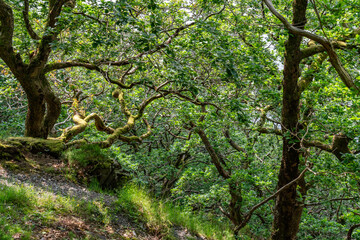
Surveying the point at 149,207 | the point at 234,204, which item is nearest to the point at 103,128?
the point at 149,207

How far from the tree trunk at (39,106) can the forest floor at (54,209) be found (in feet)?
3.16

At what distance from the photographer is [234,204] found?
37.5ft

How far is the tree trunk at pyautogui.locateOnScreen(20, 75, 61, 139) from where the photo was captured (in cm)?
679

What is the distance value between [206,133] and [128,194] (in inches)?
209

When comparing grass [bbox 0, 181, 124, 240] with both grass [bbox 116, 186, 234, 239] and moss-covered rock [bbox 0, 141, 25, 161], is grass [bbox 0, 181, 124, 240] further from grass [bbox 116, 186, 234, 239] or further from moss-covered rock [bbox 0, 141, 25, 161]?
moss-covered rock [bbox 0, 141, 25, 161]

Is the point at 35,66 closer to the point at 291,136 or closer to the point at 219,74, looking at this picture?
the point at 219,74

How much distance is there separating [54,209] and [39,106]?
3494 millimetres

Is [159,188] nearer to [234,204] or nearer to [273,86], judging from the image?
[234,204]

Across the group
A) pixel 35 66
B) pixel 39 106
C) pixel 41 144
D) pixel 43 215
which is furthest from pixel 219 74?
pixel 43 215

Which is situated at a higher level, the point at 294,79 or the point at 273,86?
the point at 273,86

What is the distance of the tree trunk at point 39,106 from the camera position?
6.79 meters

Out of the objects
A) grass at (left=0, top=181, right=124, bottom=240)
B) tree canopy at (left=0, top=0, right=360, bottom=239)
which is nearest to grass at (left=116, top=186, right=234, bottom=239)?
grass at (left=0, top=181, right=124, bottom=240)

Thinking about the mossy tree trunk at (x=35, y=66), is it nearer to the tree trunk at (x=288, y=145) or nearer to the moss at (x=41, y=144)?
the moss at (x=41, y=144)

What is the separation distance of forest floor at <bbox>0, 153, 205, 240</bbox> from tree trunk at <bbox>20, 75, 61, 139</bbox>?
963mm
